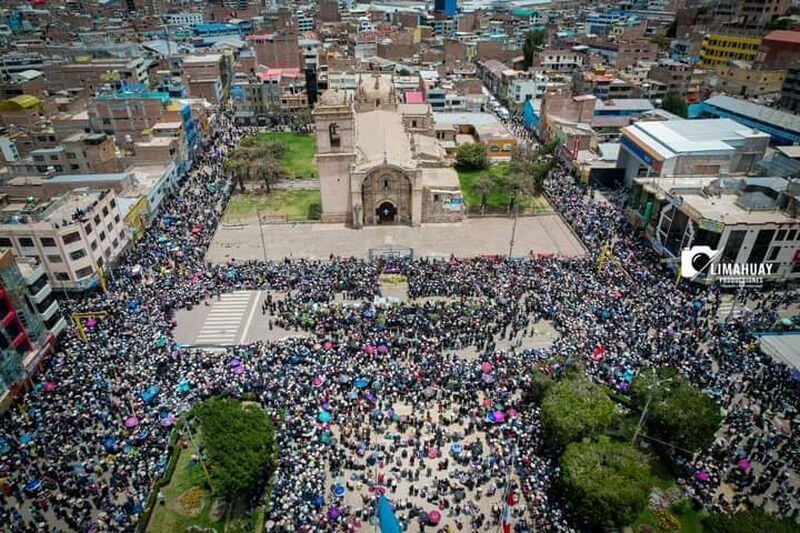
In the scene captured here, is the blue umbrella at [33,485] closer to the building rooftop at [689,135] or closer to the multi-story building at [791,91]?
the building rooftop at [689,135]

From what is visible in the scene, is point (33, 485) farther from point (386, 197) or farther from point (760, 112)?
point (760, 112)

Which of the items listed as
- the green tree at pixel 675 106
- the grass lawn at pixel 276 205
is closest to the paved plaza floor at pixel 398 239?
the grass lawn at pixel 276 205

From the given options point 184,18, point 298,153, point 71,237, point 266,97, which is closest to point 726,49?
point 298,153

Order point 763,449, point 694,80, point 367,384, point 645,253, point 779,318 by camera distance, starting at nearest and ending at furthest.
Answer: point 763,449 → point 367,384 → point 779,318 → point 645,253 → point 694,80

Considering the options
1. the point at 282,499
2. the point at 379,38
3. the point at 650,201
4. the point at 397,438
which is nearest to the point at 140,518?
the point at 282,499

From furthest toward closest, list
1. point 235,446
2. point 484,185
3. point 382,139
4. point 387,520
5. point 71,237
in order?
point 382,139
point 484,185
point 71,237
point 235,446
point 387,520

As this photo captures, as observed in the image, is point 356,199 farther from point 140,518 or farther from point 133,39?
point 133,39
